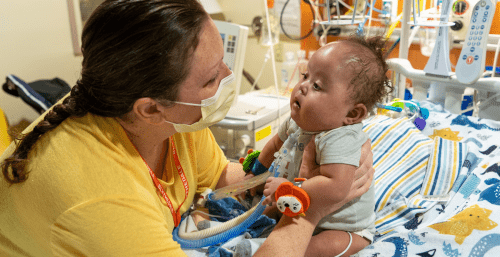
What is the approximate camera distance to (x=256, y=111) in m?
2.24

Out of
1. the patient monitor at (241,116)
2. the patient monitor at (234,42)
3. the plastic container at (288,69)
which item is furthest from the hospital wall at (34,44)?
the patient monitor at (234,42)

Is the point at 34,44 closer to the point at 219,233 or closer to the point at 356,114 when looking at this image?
the point at 219,233

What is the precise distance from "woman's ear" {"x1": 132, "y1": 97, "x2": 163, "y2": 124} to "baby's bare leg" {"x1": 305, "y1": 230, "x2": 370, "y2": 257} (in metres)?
0.55

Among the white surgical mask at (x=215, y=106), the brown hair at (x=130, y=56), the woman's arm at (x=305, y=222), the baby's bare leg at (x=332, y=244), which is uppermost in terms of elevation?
the brown hair at (x=130, y=56)

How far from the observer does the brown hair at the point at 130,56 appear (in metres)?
0.87

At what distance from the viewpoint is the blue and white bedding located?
108 cm

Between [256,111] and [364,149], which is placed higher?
[364,149]

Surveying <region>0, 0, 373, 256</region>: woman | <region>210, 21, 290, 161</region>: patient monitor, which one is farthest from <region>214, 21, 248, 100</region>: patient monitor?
<region>0, 0, 373, 256</region>: woman

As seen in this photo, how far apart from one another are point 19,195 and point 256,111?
147cm

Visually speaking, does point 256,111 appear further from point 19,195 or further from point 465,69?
point 19,195

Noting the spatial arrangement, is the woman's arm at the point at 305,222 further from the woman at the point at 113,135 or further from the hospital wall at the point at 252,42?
the hospital wall at the point at 252,42

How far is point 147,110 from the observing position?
0.97 meters

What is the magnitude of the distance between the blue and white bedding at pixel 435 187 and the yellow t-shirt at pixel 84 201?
0.27m

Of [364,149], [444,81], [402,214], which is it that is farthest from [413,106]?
[364,149]
